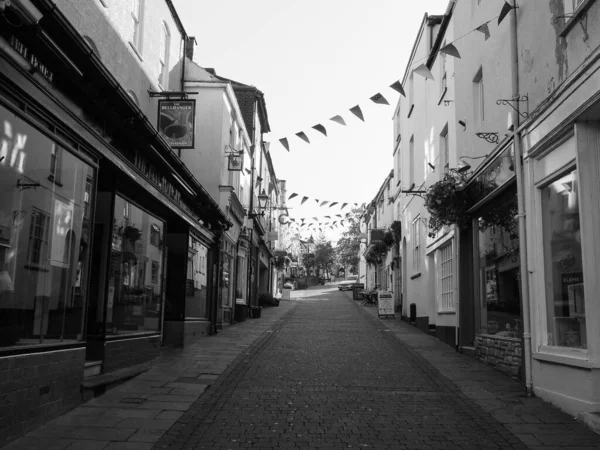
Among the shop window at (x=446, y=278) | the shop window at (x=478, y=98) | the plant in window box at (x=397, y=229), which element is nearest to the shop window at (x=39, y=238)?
the shop window at (x=478, y=98)

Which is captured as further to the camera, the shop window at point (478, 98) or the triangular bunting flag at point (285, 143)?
the shop window at point (478, 98)

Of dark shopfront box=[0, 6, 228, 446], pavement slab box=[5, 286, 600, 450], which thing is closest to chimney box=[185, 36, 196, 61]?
dark shopfront box=[0, 6, 228, 446]

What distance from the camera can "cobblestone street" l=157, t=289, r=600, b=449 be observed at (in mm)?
6137

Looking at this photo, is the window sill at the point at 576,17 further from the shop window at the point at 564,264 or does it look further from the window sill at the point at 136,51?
the window sill at the point at 136,51

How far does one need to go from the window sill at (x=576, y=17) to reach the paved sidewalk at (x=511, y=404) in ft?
15.1

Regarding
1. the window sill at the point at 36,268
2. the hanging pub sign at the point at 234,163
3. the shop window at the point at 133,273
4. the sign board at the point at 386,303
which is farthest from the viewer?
the sign board at the point at 386,303

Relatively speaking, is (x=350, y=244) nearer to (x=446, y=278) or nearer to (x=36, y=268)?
(x=446, y=278)

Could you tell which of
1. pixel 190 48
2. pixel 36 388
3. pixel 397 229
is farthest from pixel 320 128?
pixel 397 229

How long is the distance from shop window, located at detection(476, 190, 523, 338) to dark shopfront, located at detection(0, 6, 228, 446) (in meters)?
6.09

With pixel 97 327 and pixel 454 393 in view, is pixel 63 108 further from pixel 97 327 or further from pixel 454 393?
pixel 454 393

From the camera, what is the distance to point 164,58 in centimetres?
1524

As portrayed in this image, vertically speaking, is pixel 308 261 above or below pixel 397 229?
above

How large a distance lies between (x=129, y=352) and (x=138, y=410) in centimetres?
304

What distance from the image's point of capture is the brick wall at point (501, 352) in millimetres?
9586
